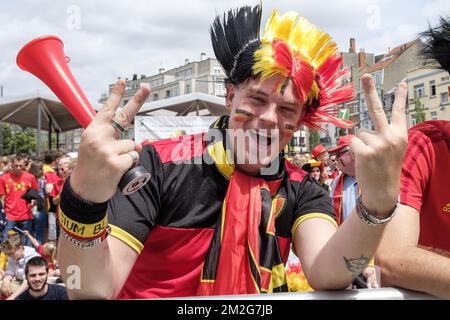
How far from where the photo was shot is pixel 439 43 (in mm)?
1959

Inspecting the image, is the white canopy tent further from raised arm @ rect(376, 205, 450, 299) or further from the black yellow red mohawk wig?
raised arm @ rect(376, 205, 450, 299)

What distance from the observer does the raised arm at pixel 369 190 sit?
1234 millimetres

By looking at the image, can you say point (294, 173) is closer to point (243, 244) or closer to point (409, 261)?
point (243, 244)

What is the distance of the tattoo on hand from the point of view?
1.42m

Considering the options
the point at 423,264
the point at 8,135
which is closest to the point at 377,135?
the point at 423,264

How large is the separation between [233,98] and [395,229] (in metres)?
0.77

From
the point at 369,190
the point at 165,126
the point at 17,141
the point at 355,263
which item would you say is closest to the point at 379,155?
the point at 369,190

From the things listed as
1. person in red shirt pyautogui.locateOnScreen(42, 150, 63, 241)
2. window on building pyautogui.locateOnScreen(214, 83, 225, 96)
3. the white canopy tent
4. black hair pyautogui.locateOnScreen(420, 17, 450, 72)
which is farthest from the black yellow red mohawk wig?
the white canopy tent

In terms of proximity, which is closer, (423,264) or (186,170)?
(423,264)

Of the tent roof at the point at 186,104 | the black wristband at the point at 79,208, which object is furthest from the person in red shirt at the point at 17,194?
the black wristband at the point at 79,208

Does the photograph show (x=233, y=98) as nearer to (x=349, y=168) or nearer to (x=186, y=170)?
(x=186, y=170)

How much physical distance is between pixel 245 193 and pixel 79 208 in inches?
26.4

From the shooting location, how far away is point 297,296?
127 cm

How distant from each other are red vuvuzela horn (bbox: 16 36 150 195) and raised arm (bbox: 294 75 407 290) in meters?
0.77
